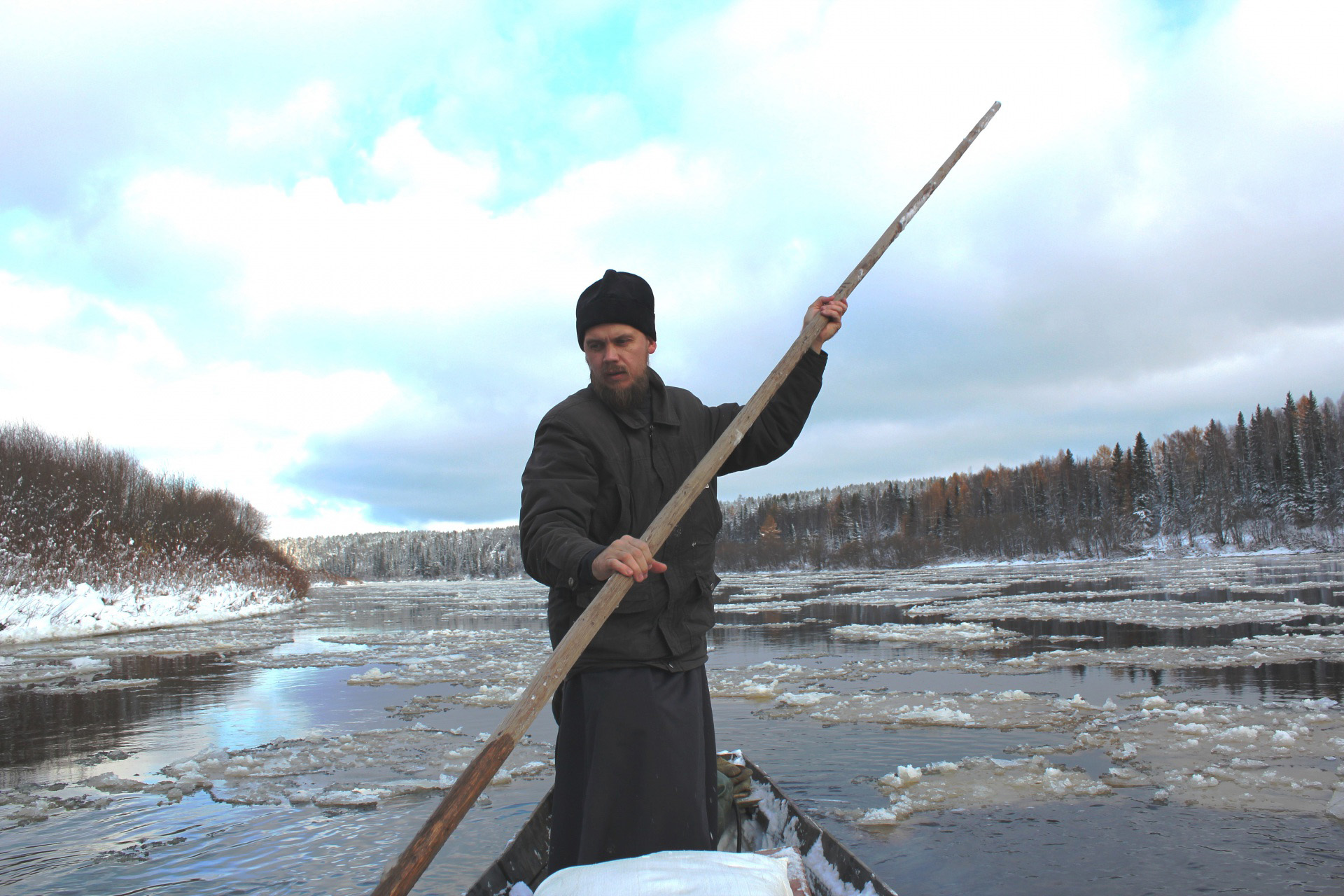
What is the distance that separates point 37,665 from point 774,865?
13.0m

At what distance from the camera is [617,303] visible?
2314 millimetres

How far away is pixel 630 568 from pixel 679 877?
0.63 meters

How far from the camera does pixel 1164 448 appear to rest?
74.0m

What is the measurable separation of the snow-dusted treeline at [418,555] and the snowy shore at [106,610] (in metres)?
87.7

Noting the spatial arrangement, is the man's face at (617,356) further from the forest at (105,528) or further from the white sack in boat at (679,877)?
the forest at (105,528)

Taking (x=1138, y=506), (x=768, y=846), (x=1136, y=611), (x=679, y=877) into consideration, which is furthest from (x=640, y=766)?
(x=1138, y=506)

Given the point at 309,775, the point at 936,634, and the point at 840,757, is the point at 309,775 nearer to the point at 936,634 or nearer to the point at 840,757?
the point at 840,757

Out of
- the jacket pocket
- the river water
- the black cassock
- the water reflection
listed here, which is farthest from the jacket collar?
the water reflection

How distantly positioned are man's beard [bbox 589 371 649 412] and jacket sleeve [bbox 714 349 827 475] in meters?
0.35

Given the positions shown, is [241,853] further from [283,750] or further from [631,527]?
[631,527]

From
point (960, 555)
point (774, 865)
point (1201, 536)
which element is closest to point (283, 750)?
point (774, 865)

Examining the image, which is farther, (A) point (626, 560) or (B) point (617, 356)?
(B) point (617, 356)

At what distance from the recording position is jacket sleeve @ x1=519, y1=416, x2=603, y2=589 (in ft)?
6.82

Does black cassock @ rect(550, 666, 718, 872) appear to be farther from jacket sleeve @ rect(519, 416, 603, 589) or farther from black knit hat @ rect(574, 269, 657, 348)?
black knit hat @ rect(574, 269, 657, 348)
